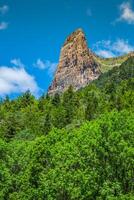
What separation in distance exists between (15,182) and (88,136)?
512 inches

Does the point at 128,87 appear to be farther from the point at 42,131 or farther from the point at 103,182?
the point at 103,182

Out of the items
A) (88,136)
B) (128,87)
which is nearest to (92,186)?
(88,136)

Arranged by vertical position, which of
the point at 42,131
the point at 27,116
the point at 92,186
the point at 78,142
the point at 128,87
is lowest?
the point at 92,186

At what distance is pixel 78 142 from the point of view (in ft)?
184

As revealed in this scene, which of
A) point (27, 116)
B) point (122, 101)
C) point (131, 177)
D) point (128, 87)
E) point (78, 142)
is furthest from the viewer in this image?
point (128, 87)

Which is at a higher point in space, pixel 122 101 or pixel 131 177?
pixel 122 101

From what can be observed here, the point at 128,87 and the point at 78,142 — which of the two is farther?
the point at 128,87

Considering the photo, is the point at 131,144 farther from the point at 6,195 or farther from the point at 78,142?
the point at 6,195

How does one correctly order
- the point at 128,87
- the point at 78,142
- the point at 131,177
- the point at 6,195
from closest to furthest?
the point at 131,177 → the point at 78,142 → the point at 6,195 → the point at 128,87

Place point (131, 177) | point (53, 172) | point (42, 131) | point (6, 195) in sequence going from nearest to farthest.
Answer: point (131, 177), point (53, 172), point (6, 195), point (42, 131)

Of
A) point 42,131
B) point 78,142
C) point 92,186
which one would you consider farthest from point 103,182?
point 42,131

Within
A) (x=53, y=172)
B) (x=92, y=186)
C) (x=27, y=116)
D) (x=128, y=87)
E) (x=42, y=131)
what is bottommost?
(x=92, y=186)

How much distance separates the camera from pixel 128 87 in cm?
17488

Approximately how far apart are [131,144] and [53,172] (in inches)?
369
